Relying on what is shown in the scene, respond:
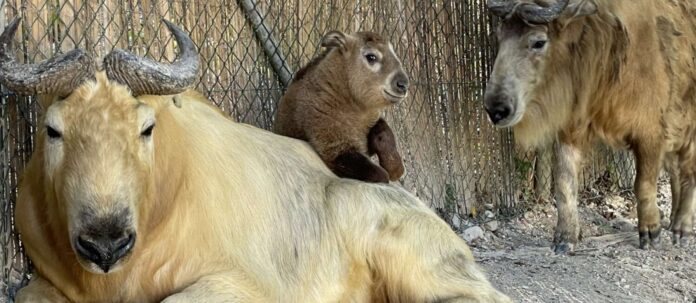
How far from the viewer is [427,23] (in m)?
7.54

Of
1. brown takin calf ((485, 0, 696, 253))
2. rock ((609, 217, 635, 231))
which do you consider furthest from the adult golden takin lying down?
rock ((609, 217, 635, 231))

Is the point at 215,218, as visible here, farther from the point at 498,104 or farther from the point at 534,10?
the point at 534,10

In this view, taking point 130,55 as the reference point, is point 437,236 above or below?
below

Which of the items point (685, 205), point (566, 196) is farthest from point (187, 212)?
point (685, 205)

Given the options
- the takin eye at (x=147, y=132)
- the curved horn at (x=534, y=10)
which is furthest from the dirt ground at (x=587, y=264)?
the takin eye at (x=147, y=132)

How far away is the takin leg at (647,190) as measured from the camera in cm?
698

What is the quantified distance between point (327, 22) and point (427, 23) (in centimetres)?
113

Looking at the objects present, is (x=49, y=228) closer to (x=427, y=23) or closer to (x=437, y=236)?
(x=437, y=236)

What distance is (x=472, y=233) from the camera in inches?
289

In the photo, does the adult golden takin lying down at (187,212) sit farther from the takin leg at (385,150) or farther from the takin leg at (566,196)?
the takin leg at (566,196)

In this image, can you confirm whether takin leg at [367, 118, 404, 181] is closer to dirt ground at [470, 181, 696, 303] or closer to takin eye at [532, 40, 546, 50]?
dirt ground at [470, 181, 696, 303]

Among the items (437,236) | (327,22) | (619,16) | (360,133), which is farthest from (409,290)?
(619,16)

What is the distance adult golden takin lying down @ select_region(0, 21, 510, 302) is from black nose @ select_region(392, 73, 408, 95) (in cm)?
95

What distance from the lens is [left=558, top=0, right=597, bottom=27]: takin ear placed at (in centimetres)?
670
